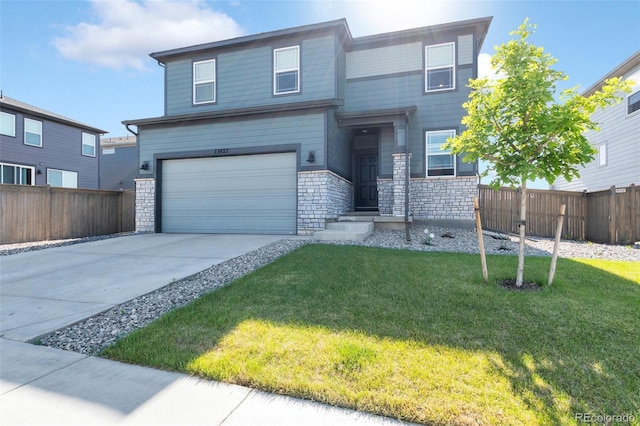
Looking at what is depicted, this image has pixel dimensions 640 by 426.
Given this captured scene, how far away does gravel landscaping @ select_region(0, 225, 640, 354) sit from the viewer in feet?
10.2

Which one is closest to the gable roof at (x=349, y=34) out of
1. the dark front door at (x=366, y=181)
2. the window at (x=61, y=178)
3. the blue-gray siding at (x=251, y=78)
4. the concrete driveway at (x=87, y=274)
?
the blue-gray siding at (x=251, y=78)

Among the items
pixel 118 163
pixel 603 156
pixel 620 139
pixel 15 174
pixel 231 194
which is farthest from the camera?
pixel 118 163

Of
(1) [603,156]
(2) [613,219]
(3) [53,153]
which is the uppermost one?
(3) [53,153]

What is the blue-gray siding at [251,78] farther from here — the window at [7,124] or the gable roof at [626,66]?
the gable roof at [626,66]

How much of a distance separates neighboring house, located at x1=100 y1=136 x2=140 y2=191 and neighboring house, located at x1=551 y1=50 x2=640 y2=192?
87.9 ft

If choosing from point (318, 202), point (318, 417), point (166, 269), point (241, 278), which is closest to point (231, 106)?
point (318, 202)

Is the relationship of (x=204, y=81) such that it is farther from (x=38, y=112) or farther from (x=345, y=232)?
(x=38, y=112)

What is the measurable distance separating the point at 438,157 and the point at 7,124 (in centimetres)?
1998

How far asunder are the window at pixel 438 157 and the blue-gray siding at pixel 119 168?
21993 mm

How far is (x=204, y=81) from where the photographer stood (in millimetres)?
11898

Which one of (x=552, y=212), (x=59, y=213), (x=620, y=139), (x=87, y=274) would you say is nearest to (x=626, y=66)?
(x=620, y=139)

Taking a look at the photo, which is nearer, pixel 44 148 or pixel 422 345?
pixel 422 345

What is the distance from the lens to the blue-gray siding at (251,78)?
10.6 m

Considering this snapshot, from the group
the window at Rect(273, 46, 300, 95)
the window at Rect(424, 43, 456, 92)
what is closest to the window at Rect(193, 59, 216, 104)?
the window at Rect(273, 46, 300, 95)
